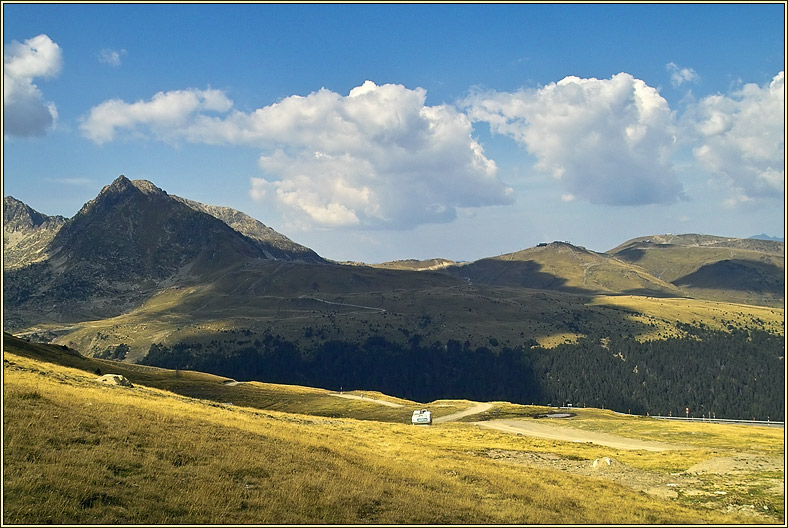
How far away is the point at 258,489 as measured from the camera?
22594mm

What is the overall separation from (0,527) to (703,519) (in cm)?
3094

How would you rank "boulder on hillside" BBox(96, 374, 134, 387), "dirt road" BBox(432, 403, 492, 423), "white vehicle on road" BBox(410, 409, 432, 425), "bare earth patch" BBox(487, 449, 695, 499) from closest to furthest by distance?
"bare earth patch" BBox(487, 449, 695, 499) → "boulder on hillside" BBox(96, 374, 134, 387) → "white vehicle on road" BBox(410, 409, 432, 425) → "dirt road" BBox(432, 403, 492, 423)

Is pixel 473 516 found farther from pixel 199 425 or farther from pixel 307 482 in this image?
pixel 199 425

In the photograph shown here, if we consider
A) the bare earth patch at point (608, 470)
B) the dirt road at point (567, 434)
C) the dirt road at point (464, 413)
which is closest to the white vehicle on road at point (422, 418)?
the dirt road at point (464, 413)

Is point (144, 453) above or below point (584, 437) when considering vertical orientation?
above

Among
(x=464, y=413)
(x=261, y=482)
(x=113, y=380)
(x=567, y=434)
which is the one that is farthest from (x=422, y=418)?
(x=261, y=482)

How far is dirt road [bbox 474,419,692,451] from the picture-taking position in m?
64.2

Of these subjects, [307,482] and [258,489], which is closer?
[258,489]

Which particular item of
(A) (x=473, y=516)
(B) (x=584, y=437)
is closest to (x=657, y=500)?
(A) (x=473, y=516)

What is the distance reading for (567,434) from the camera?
2901 inches

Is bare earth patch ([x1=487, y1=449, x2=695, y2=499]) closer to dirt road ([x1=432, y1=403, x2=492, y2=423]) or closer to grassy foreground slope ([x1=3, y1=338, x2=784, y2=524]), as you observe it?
grassy foreground slope ([x1=3, y1=338, x2=784, y2=524])

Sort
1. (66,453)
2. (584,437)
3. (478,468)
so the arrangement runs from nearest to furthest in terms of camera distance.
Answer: (66,453) < (478,468) < (584,437)

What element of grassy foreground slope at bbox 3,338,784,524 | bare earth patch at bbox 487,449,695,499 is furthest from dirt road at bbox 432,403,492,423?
grassy foreground slope at bbox 3,338,784,524

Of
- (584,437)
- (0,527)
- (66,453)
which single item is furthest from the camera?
(584,437)
